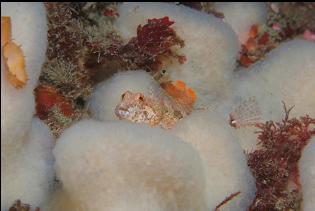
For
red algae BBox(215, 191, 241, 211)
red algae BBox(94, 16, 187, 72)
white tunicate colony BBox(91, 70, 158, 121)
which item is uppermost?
red algae BBox(94, 16, 187, 72)

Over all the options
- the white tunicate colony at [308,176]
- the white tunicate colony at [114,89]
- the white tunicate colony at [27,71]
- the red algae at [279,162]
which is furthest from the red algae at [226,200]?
the white tunicate colony at [27,71]

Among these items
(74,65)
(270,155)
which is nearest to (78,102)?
(74,65)

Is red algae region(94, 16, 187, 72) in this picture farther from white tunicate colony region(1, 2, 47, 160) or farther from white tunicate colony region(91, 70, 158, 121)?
white tunicate colony region(1, 2, 47, 160)

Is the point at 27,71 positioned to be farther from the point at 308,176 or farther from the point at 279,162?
the point at 308,176

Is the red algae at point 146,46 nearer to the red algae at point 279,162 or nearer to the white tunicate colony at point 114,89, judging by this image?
the white tunicate colony at point 114,89

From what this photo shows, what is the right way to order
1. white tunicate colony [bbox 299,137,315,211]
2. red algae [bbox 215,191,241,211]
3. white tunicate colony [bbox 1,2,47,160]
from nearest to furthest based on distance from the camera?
white tunicate colony [bbox 1,2,47,160] < red algae [bbox 215,191,241,211] < white tunicate colony [bbox 299,137,315,211]

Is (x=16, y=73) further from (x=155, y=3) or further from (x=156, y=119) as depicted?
(x=155, y=3)

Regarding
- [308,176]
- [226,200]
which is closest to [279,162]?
[308,176]

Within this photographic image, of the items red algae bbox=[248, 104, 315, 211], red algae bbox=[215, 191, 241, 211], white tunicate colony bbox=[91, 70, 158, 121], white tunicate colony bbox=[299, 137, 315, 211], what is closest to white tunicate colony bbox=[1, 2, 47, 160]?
white tunicate colony bbox=[91, 70, 158, 121]

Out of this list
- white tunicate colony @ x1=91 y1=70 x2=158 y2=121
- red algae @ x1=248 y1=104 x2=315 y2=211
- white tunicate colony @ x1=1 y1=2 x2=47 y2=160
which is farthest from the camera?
white tunicate colony @ x1=91 y1=70 x2=158 y2=121
